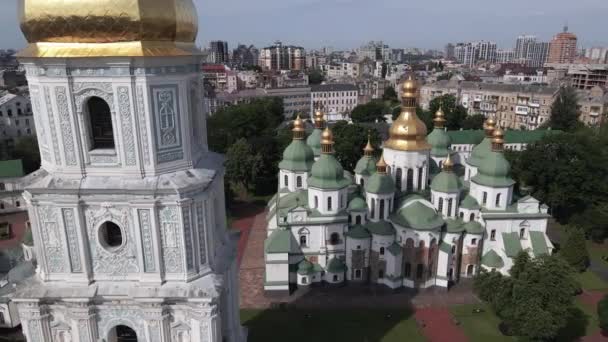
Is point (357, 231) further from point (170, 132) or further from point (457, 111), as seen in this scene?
point (457, 111)

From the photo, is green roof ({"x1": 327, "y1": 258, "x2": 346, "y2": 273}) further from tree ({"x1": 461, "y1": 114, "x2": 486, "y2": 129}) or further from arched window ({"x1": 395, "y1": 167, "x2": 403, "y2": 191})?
tree ({"x1": 461, "y1": 114, "x2": 486, "y2": 129})

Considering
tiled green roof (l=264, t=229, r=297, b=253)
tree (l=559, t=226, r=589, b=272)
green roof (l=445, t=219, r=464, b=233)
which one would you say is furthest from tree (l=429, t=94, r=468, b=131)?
tiled green roof (l=264, t=229, r=297, b=253)

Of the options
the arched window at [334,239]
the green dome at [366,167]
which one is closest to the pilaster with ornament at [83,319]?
the arched window at [334,239]

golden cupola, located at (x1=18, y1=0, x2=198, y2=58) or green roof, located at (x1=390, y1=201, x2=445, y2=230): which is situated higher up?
A: golden cupola, located at (x1=18, y1=0, x2=198, y2=58)

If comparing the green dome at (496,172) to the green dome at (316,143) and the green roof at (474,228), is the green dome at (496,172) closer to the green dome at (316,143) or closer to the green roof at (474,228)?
the green roof at (474,228)

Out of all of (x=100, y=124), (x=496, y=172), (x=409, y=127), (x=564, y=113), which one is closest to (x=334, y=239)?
(x=409, y=127)

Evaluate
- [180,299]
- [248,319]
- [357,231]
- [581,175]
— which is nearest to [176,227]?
[180,299]
